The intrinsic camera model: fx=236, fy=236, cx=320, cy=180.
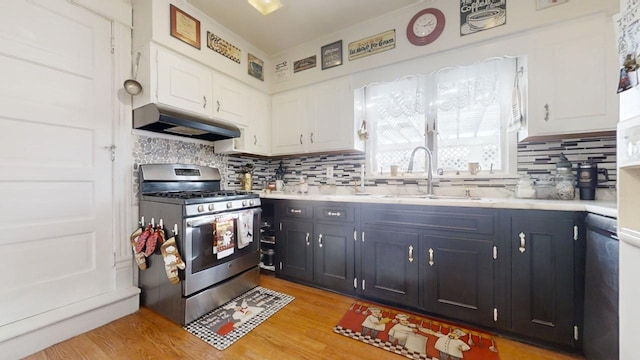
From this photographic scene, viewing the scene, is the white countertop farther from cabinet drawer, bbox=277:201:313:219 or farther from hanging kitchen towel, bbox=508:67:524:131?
hanging kitchen towel, bbox=508:67:524:131

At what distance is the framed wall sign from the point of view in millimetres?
2010

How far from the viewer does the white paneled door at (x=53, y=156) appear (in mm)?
1464

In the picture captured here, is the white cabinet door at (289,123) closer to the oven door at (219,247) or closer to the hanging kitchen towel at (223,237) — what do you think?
the oven door at (219,247)

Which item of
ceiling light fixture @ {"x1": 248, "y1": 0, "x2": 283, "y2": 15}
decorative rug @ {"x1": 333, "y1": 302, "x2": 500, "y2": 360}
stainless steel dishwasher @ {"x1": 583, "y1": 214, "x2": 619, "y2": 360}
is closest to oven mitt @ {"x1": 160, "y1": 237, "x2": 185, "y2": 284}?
decorative rug @ {"x1": 333, "y1": 302, "x2": 500, "y2": 360}

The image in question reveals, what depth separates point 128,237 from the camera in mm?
1974

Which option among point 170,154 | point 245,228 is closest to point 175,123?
point 170,154

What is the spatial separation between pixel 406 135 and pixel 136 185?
8.50 ft

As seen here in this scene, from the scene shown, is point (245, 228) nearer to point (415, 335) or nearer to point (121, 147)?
point (121, 147)

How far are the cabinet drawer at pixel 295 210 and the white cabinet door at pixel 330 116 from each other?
2.32ft

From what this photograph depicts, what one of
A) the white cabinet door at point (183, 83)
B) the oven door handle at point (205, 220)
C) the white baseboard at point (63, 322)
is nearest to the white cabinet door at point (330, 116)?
the white cabinet door at point (183, 83)

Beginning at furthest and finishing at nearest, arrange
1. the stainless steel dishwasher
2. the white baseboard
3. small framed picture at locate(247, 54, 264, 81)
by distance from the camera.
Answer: small framed picture at locate(247, 54, 264, 81), the white baseboard, the stainless steel dishwasher

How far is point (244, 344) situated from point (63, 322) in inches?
47.3

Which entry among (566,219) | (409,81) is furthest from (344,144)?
(566,219)

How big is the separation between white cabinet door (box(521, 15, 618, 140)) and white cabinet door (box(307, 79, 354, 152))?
4.82ft
